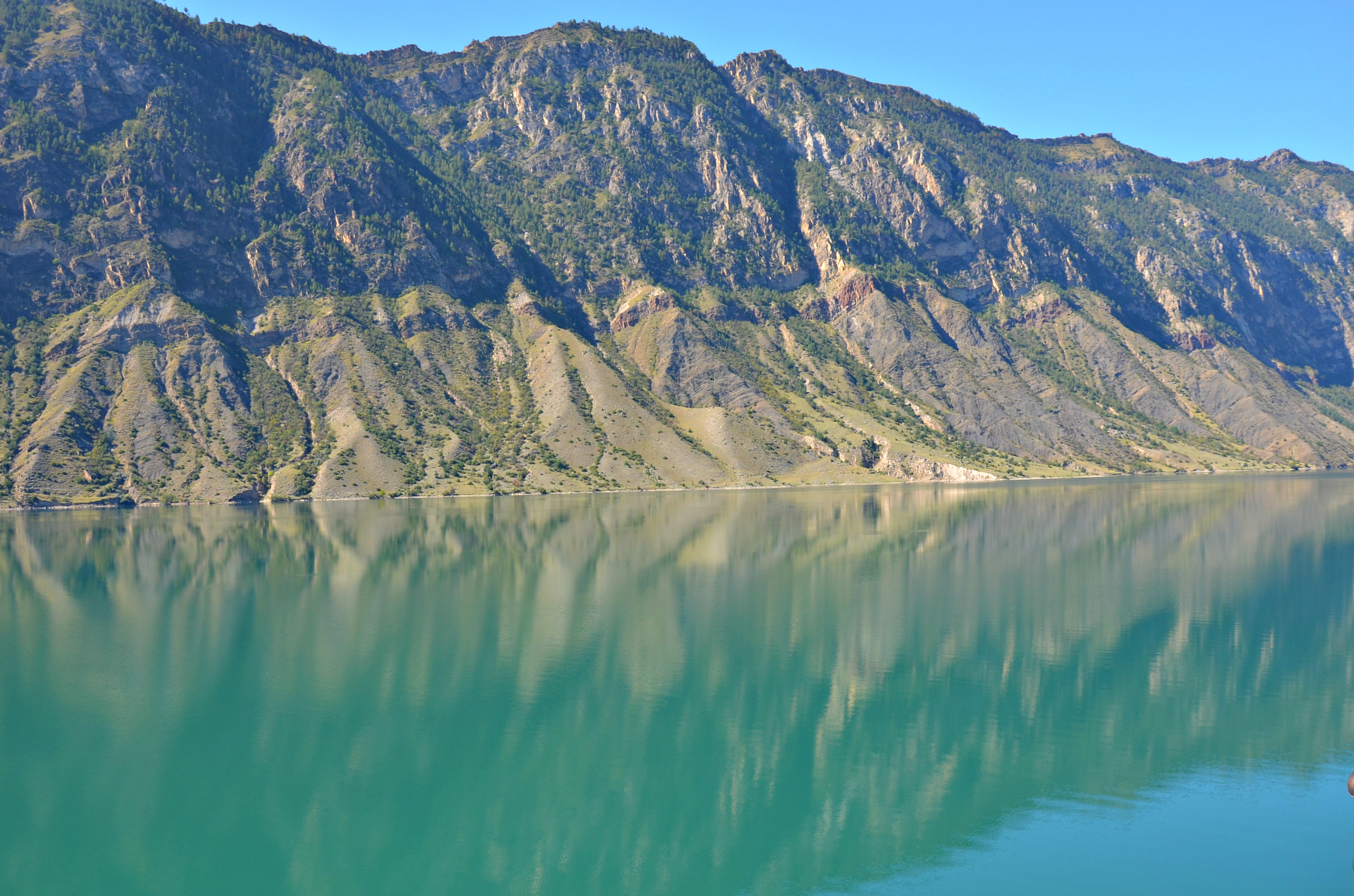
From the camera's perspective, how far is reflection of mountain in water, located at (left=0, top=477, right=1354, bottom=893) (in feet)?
97.8

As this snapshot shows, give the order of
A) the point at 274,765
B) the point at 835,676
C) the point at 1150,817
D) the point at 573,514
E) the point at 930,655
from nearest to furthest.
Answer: the point at 1150,817
the point at 274,765
the point at 835,676
the point at 930,655
the point at 573,514

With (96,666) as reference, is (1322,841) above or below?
above

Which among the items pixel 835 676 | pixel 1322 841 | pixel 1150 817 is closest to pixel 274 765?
pixel 835 676

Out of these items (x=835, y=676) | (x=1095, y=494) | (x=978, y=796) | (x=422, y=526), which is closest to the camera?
(x=978, y=796)

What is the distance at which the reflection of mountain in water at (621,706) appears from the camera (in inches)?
1174

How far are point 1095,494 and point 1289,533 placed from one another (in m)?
75.7

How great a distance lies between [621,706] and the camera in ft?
142

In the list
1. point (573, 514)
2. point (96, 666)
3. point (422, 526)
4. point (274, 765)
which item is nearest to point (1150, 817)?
point (274, 765)

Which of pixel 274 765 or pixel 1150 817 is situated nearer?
pixel 1150 817

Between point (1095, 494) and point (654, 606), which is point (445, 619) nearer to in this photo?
point (654, 606)

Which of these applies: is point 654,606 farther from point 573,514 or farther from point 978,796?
point 573,514

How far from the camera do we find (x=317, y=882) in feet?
89.8

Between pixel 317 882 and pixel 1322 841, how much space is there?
30.9 metres

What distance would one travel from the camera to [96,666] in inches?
2041
